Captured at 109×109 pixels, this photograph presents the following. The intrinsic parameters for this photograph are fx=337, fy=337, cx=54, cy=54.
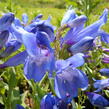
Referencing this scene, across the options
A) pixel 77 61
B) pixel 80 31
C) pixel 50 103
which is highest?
pixel 80 31

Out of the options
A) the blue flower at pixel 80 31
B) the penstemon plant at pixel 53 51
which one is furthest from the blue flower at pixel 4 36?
the blue flower at pixel 80 31

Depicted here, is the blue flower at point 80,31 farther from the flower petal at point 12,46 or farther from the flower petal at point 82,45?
the flower petal at point 12,46

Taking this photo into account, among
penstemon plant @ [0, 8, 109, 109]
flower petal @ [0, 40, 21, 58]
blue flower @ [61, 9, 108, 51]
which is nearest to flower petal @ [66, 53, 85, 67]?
penstemon plant @ [0, 8, 109, 109]

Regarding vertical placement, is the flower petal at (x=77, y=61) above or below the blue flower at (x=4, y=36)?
below

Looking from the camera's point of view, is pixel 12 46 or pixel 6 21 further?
pixel 12 46

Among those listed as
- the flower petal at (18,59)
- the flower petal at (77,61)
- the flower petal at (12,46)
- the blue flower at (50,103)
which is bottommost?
the blue flower at (50,103)

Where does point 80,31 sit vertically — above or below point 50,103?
above

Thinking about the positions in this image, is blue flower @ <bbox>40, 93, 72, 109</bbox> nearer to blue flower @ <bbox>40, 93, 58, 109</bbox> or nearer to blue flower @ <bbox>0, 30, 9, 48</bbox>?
blue flower @ <bbox>40, 93, 58, 109</bbox>

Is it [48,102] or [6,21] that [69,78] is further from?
[6,21]

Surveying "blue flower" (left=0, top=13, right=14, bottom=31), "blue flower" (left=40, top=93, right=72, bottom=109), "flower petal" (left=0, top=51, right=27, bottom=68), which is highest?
"blue flower" (left=0, top=13, right=14, bottom=31)

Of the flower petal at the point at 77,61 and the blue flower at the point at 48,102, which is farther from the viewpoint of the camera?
the blue flower at the point at 48,102

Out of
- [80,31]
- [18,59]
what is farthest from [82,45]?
[18,59]

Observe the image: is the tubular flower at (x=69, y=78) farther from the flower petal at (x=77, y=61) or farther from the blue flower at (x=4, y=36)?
the blue flower at (x=4, y=36)
